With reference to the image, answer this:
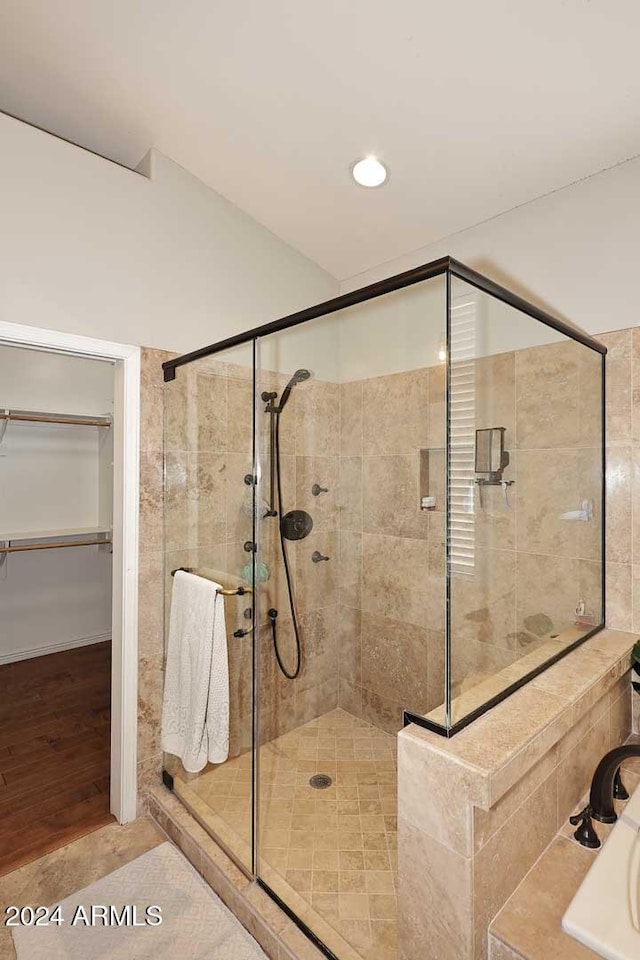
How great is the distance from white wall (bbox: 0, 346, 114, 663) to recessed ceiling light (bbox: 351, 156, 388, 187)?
8.04 feet

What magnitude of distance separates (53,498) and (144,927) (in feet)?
9.97

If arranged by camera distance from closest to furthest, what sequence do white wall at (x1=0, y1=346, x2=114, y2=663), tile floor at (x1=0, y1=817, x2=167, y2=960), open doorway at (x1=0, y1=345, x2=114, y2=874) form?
tile floor at (x1=0, y1=817, x2=167, y2=960) < open doorway at (x1=0, y1=345, x2=114, y2=874) < white wall at (x1=0, y1=346, x2=114, y2=663)

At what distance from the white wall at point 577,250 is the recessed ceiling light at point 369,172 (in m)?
0.53

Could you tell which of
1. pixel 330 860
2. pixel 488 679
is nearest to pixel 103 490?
pixel 330 860

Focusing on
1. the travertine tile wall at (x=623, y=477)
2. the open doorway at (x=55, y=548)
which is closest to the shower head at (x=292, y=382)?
the travertine tile wall at (x=623, y=477)

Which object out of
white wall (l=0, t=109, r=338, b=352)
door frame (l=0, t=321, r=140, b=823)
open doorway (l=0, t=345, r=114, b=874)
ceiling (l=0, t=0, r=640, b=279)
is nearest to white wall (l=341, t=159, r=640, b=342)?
ceiling (l=0, t=0, r=640, b=279)

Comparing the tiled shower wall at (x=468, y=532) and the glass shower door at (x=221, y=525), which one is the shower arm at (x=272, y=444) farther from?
the tiled shower wall at (x=468, y=532)

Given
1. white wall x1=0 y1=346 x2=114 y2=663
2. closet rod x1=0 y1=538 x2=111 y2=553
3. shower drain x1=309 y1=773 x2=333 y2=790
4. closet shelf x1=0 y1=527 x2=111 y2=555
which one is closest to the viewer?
shower drain x1=309 y1=773 x2=333 y2=790

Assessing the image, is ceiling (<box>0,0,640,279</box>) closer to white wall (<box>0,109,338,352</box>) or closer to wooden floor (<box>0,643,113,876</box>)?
white wall (<box>0,109,338,352</box>)

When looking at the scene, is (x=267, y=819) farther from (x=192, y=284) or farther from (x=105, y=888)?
(x=192, y=284)

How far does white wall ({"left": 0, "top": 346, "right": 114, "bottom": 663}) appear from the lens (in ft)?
11.9

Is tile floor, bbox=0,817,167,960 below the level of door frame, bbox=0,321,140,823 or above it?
below

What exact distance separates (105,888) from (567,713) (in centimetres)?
168

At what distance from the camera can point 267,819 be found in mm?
1850
